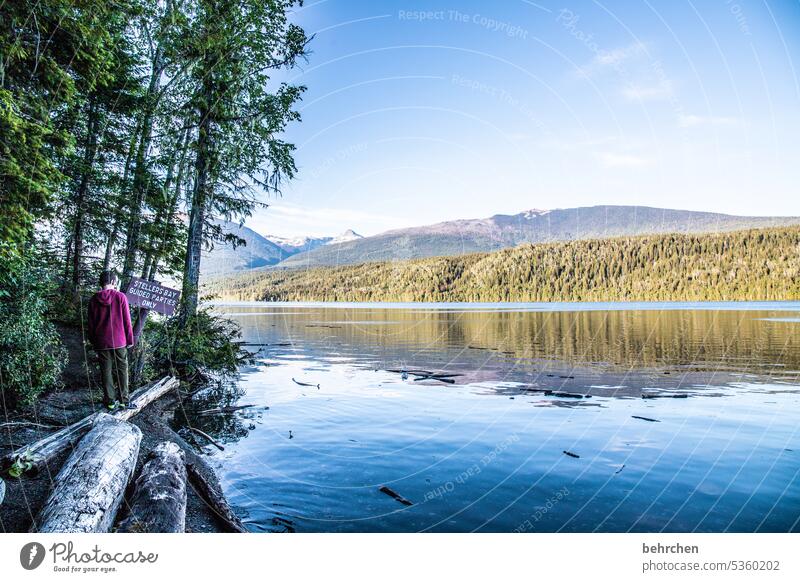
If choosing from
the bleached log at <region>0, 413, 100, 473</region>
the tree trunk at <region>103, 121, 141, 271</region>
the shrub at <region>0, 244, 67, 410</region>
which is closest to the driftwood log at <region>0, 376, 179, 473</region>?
the bleached log at <region>0, 413, 100, 473</region>

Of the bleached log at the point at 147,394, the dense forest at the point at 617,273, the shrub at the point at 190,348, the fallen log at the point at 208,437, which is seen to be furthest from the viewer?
the dense forest at the point at 617,273

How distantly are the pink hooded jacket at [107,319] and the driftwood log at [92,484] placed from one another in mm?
2131

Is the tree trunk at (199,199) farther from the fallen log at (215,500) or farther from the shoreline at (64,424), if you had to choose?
the fallen log at (215,500)

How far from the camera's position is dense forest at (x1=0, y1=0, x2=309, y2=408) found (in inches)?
368

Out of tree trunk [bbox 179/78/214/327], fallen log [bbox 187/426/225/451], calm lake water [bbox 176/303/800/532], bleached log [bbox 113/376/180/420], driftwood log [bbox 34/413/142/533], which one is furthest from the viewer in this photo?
tree trunk [bbox 179/78/214/327]

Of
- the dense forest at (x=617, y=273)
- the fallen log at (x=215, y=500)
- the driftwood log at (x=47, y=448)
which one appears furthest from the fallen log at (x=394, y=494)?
the dense forest at (x=617, y=273)

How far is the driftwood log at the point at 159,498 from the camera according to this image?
5641mm

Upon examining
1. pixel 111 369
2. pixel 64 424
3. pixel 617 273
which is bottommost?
pixel 64 424

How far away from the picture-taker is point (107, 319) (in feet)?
29.5

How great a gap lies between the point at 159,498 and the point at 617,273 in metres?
172

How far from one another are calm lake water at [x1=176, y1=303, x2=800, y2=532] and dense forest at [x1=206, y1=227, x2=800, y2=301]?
140014 mm

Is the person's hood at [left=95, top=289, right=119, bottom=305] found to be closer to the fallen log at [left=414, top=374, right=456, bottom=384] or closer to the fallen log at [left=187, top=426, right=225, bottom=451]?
the fallen log at [left=187, top=426, right=225, bottom=451]

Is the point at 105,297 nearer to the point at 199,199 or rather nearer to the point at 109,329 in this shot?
the point at 109,329

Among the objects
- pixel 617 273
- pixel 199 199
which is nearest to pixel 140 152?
pixel 199 199
